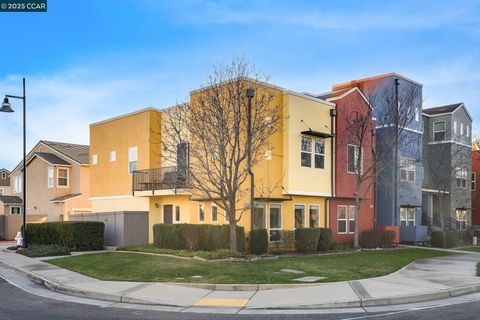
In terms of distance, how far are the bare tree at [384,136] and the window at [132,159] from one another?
1176cm

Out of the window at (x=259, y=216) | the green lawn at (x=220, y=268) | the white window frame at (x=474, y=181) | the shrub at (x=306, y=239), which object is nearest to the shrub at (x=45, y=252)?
the green lawn at (x=220, y=268)

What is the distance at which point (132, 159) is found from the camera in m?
28.5

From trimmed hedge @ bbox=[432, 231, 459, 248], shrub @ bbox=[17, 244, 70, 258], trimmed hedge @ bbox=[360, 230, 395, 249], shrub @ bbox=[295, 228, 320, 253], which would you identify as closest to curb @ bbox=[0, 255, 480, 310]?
shrub @ bbox=[17, 244, 70, 258]

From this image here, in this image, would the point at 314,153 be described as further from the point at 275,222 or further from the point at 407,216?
the point at 407,216

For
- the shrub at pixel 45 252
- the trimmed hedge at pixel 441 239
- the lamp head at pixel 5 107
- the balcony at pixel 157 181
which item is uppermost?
the lamp head at pixel 5 107

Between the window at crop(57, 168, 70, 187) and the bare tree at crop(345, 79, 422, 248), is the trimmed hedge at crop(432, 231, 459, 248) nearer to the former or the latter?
the bare tree at crop(345, 79, 422, 248)

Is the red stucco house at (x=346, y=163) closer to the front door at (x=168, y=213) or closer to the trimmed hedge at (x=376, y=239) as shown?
the trimmed hedge at (x=376, y=239)

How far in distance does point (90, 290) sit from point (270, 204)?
12.1 meters

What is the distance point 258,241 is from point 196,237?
288 cm

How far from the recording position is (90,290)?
12867 millimetres

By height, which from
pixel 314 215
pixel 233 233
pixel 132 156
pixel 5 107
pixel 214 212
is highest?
pixel 5 107

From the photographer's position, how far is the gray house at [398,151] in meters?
28.6

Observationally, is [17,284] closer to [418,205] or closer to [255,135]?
[255,135]

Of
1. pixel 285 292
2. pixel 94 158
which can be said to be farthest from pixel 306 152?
pixel 94 158
